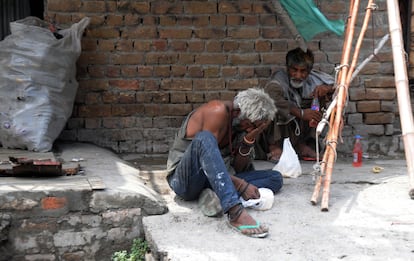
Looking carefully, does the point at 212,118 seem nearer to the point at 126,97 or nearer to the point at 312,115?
the point at 312,115

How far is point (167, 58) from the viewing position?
5504 millimetres

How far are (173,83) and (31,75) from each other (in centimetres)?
132

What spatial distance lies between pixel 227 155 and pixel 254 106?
1.78ft

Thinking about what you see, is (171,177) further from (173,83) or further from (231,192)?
(173,83)

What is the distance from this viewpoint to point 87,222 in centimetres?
381

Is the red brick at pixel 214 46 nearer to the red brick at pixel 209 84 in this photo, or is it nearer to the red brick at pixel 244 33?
the red brick at pixel 244 33

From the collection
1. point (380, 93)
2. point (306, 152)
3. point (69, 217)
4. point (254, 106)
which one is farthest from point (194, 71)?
point (69, 217)

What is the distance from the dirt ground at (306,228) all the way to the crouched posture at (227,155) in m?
0.12

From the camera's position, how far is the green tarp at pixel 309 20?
4484mm

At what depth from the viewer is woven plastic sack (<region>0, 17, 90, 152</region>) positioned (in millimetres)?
4789

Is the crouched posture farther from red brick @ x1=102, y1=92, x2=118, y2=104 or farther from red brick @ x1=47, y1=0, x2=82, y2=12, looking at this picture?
red brick @ x1=47, y1=0, x2=82, y2=12

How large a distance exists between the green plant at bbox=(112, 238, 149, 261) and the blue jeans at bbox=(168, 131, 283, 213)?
0.42 metres

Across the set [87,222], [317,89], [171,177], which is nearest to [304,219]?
[171,177]

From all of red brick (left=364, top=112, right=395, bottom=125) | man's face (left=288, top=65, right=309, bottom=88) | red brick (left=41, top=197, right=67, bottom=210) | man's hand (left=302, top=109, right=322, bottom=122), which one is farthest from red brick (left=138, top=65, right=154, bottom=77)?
red brick (left=364, top=112, right=395, bottom=125)
